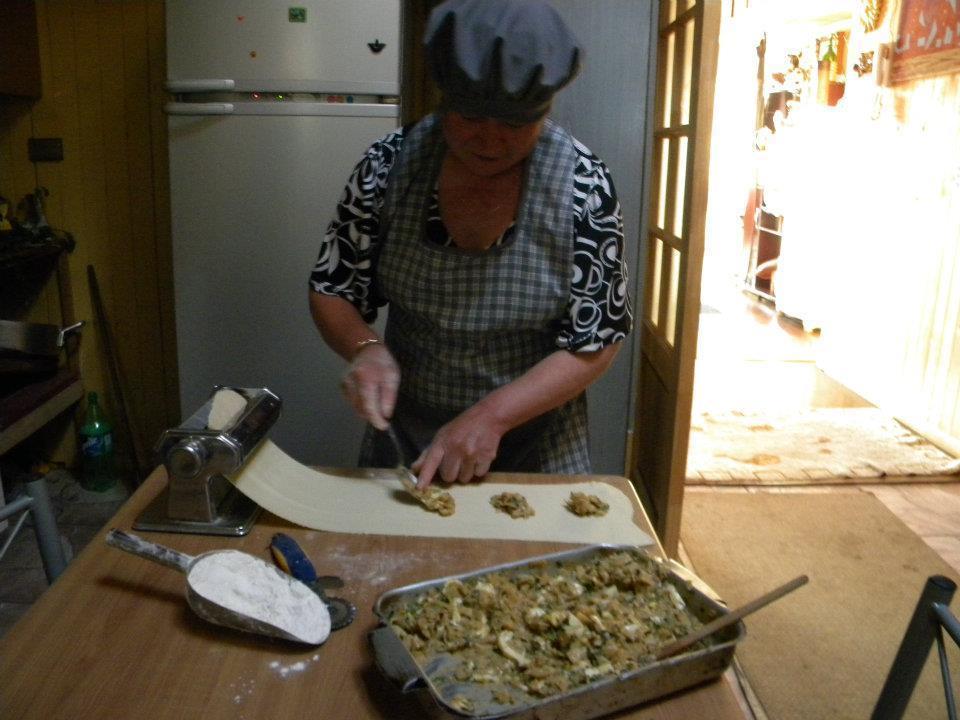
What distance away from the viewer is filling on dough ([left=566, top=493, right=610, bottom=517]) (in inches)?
43.2

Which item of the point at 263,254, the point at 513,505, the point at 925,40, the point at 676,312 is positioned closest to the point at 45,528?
the point at 513,505

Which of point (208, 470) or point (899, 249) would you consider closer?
point (208, 470)

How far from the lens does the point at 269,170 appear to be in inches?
92.4

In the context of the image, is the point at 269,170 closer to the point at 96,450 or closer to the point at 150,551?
the point at 96,450

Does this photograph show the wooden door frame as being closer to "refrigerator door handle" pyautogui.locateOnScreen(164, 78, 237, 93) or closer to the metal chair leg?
"refrigerator door handle" pyautogui.locateOnScreen(164, 78, 237, 93)

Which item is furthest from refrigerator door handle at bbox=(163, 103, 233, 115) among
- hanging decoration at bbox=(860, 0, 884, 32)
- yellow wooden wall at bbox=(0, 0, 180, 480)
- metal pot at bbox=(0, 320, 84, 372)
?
hanging decoration at bbox=(860, 0, 884, 32)

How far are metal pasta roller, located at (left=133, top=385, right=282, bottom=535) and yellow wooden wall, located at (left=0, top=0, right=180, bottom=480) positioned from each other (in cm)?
198

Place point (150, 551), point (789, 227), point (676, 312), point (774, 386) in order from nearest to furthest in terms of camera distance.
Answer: point (150, 551) < point (676, 312) < point (774, 386) < point (789, 227)

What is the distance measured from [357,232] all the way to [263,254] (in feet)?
4.24

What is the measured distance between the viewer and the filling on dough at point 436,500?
1089 mm

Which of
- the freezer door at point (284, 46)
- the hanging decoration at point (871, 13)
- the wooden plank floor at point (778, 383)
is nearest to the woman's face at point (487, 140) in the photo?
the freezer door at point (284, 46)

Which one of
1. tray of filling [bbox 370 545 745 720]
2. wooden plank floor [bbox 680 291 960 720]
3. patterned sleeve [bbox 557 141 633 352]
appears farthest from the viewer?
wooden plank floor [bbox 680 291 960 720]

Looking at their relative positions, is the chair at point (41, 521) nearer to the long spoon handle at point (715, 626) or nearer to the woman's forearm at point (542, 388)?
the woman's forearm at point (542, 388)

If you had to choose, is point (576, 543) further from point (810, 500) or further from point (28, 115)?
point (28, 115)
